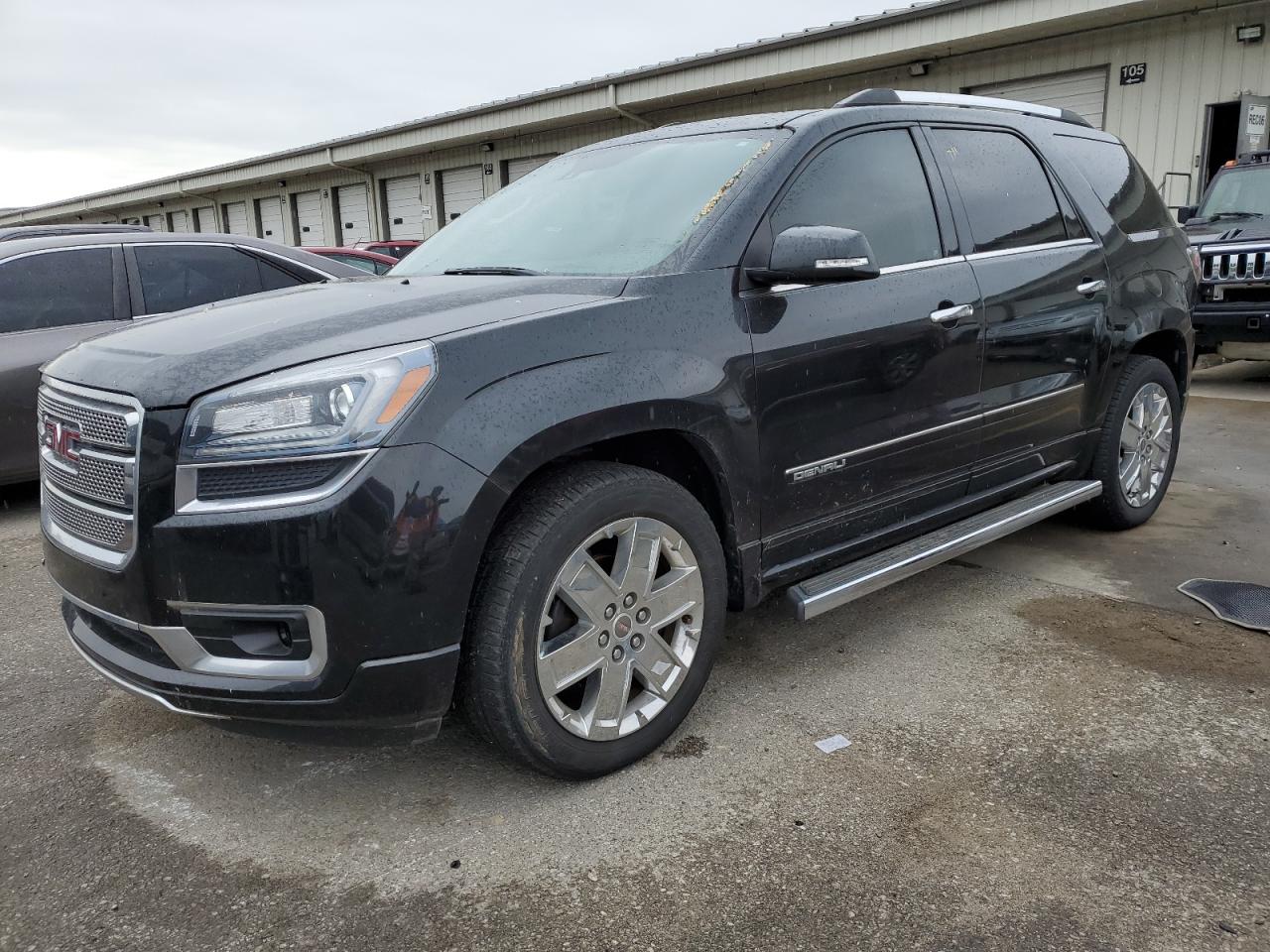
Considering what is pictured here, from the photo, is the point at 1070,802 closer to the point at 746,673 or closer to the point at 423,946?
the point at 746,673

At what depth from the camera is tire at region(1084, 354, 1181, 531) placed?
422 centimetres

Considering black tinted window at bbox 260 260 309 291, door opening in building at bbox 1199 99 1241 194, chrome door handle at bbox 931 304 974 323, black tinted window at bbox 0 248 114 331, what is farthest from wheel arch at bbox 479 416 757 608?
door opening in building at bbox 1199 99 1241 194

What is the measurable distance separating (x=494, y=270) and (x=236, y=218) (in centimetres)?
3357

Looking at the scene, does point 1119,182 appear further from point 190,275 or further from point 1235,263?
point 190,275

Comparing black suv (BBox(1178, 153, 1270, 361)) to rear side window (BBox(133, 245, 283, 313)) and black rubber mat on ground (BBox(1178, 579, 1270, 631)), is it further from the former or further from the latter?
rear side window (BBox(133, 245, 283, 313))

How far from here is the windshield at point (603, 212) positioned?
2.87 meters

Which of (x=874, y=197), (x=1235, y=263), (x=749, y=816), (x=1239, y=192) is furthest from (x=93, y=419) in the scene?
(x=1239, y=192)

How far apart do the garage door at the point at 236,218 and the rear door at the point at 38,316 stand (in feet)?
94.1

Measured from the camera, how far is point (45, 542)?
255 cm

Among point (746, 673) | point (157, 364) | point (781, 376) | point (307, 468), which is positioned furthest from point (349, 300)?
point (746, 673)

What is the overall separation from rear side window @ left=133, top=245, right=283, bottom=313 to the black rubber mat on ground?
5.18m

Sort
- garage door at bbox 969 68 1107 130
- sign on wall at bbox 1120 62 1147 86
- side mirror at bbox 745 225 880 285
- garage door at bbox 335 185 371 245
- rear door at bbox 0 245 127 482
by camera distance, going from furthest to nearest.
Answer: garage door at bbox 335 185 371 245, garage door at bbox 969 68 1107 130, sign on wall at bbox 1120 62 1147 86, rear door at bbox 0 245 127 482, side mirror at bbox 745 225 880 285

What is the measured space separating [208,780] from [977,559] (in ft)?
10.8

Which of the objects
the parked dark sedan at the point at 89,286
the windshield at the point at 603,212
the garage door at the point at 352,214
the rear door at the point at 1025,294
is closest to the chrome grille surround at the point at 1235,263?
the rear door at the point at 1025,294
